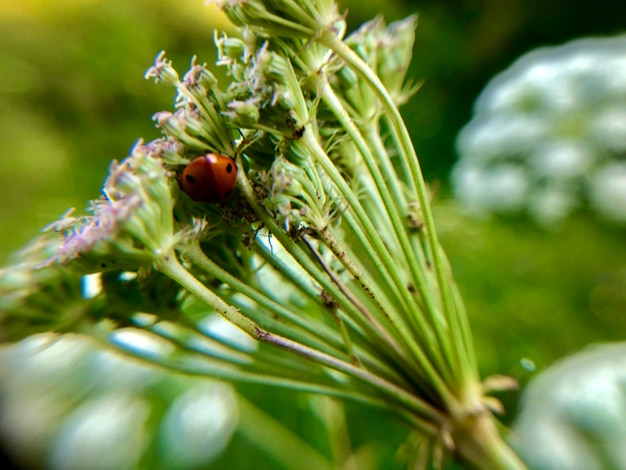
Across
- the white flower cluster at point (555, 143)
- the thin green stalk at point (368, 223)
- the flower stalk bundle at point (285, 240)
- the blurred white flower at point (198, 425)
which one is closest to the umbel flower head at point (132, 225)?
the flower stalk bundle at point (285, 240)

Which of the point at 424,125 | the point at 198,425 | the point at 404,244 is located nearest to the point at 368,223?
the point at 404,244

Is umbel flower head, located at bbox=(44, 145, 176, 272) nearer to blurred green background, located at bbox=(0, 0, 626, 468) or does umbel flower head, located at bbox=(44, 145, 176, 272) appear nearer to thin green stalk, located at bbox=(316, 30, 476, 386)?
thin green stalk, located at bbox=(316, 30, 476, 386)

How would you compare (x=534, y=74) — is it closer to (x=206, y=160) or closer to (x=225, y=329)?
(x=225, y=329)

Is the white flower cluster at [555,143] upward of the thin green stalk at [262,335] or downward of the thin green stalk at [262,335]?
downward

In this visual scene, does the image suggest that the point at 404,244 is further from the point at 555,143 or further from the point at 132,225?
the point at 555,143

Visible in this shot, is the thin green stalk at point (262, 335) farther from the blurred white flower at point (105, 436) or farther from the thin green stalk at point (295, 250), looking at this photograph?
the blurred white flower at point (105, 436)

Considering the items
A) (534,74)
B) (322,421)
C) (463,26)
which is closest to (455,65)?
(463,26)
